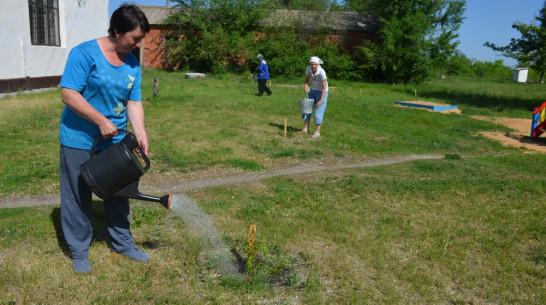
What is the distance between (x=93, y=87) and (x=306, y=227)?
8.25ft

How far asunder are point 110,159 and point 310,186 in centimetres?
345

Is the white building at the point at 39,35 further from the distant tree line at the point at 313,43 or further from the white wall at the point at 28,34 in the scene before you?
the distant tree line at the point at 313,43

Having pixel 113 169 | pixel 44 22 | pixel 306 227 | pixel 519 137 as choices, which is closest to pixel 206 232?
pixel 306 227

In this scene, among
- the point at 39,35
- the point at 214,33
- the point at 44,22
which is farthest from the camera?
the point at 214,33

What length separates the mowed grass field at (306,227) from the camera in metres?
3.54

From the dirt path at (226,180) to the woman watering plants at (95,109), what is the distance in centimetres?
214

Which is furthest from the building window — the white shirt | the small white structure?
the small white structure

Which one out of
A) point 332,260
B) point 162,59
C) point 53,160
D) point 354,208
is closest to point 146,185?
point 53,160

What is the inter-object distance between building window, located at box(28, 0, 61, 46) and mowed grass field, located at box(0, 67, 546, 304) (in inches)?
278

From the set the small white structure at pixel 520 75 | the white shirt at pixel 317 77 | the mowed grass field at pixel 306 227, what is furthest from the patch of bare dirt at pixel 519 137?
the small white structure at pixel 520 75

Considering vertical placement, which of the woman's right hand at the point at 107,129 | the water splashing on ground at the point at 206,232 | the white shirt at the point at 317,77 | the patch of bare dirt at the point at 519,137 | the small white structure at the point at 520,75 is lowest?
the water splashing on ground at the point at 206,232

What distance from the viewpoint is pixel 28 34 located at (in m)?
15.1

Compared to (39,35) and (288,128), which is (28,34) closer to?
(39,35)

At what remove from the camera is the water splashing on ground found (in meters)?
3.88
